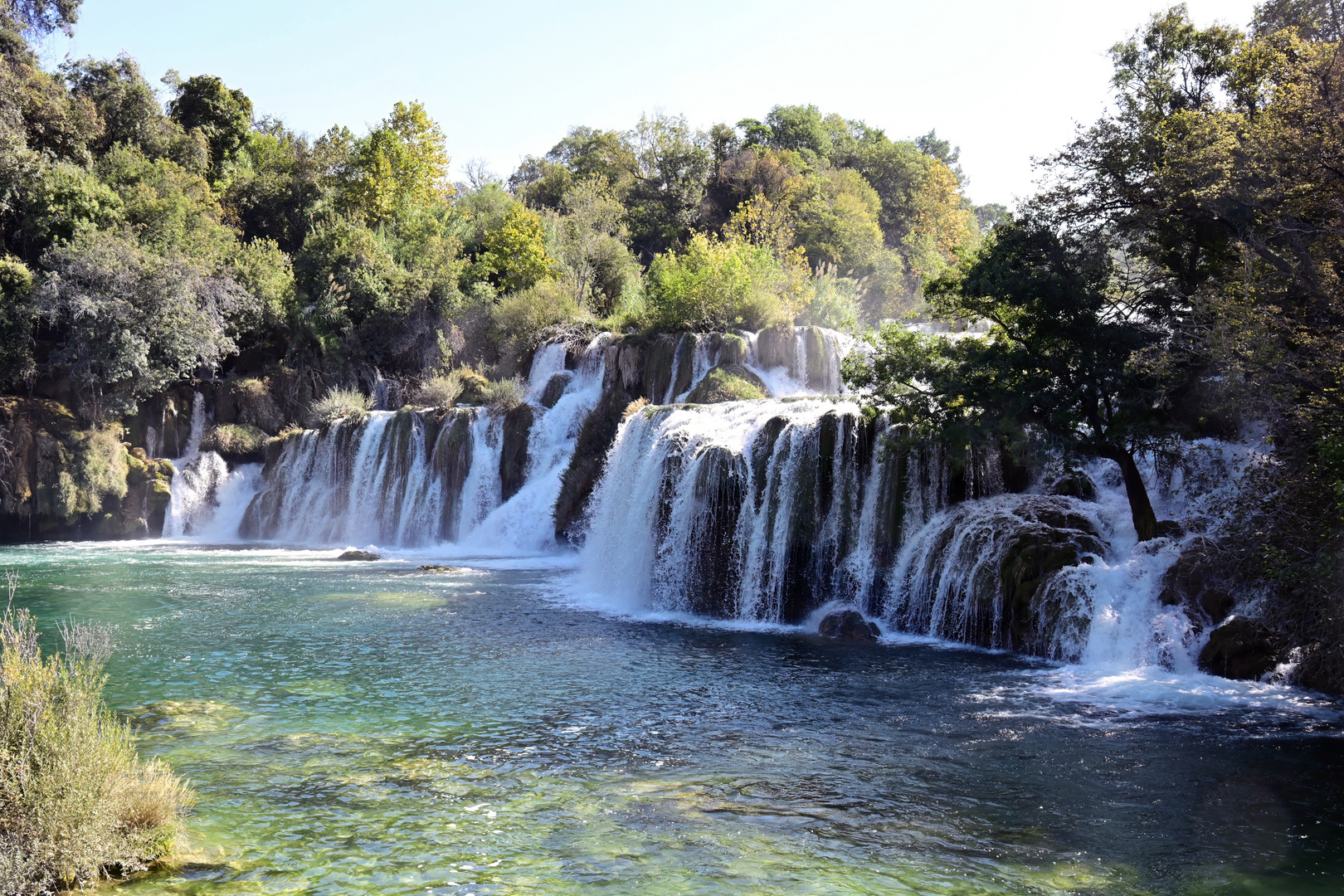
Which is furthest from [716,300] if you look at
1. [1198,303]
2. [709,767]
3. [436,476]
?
[709,767]

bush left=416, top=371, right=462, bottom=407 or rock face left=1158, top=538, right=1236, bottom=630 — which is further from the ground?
bush left=416, top=371, right=462, bottom=407

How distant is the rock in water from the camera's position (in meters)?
14.5

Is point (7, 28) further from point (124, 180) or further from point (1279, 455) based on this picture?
point (1279, 455)

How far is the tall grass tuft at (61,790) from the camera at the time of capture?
17.4 ft

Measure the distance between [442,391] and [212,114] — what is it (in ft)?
74.8

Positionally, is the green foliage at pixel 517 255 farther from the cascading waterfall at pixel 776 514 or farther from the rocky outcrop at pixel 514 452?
the rocky outcrop at pixel 514 452

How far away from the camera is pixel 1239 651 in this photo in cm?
1121

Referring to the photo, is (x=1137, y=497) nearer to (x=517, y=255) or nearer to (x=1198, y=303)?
(x=1198, y=303)

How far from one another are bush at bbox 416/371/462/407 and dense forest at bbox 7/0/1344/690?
360 millimetres

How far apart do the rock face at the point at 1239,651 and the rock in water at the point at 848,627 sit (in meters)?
4.54

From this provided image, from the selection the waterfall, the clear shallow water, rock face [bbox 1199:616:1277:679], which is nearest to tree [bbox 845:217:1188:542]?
rock face [bbox 1199:616:1277:679]

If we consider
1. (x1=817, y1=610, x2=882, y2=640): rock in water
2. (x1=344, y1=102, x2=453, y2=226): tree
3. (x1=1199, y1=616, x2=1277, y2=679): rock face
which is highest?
(x1=344, y1=102, x2=453, y2=226): tree

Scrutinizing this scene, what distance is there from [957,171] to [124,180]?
58484mm

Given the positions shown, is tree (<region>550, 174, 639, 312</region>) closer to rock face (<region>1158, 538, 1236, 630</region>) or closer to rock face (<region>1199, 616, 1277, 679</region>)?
rock face (<region>1158, 538, 1236, 630</region>)
